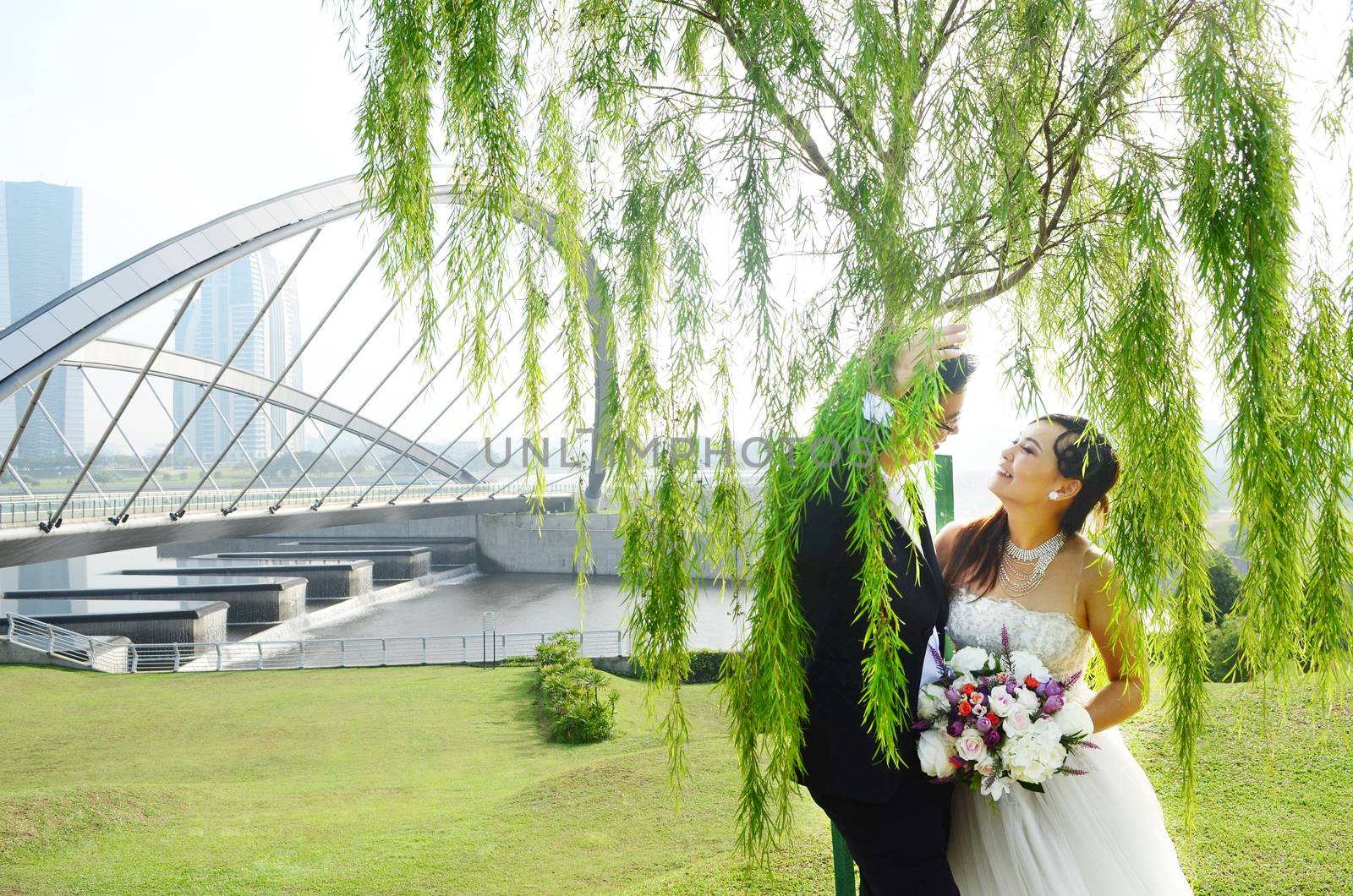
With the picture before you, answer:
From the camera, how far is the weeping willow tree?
1896 mm

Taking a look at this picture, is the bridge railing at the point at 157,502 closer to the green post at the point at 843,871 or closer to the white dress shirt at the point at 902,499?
the green post at the point at 843,871

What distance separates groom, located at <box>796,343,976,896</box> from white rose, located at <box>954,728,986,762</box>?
5.1 inches

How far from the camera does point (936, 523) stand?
12.6 ft

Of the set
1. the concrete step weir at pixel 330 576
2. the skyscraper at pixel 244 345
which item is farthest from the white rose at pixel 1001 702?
the concrete step weir at pixel 330 576

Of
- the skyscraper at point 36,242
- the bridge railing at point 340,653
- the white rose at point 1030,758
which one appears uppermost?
the skyscraper at point 36,242

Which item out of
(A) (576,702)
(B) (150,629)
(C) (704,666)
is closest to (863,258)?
(A) (576,702)

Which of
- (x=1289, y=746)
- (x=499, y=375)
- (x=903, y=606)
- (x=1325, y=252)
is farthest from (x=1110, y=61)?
(x=1289, y=746)

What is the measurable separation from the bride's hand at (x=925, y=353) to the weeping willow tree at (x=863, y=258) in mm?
37

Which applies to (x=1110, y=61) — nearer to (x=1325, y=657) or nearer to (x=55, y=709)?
(x=1325, y=657)

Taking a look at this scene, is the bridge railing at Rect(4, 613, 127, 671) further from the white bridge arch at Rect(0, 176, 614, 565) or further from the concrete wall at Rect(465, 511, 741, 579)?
the concrete wall at Rect(465, 511, 741, 579)

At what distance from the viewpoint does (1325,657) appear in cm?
202

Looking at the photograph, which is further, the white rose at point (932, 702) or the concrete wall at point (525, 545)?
the concrete wall at point (525, 545)

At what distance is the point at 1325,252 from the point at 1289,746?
18.3 feet

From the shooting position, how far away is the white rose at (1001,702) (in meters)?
2.20
